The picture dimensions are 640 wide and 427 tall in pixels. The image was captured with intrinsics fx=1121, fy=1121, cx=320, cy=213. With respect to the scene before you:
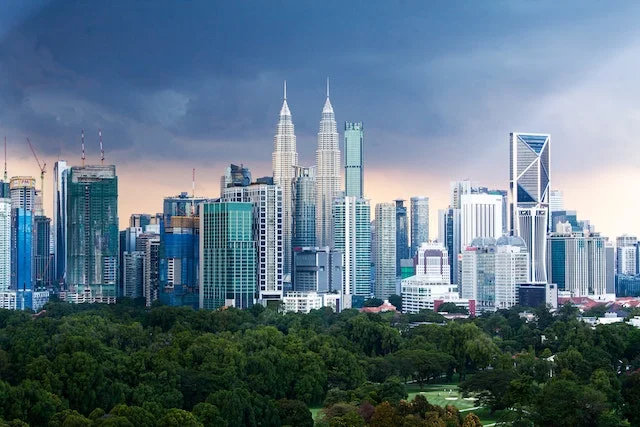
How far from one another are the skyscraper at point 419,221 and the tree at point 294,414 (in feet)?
154

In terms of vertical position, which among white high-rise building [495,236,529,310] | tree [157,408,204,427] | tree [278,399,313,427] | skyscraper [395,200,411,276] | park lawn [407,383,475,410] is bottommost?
park lawn [407,383,475,410]

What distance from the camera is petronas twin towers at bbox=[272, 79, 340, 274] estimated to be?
5331cm

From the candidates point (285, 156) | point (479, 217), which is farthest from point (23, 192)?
point (479, 217)

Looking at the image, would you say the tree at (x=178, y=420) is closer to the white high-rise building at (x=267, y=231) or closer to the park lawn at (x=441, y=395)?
the park lawn at (x=441, y=395)

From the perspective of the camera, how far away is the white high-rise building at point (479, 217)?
61062mm

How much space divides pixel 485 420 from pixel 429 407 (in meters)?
3.02

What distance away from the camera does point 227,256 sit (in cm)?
4319

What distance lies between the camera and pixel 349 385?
20656 mm

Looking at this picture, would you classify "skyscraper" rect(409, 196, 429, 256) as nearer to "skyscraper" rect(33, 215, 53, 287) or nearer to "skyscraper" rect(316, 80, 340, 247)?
"skyscraper" rect(316, 80, 340, 247)

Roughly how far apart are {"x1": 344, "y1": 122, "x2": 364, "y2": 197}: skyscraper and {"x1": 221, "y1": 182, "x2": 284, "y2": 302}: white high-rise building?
43.9 feet

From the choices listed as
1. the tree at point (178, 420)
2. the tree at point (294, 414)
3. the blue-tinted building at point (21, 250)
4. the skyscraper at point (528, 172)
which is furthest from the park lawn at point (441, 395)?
the skyscraper at point (528, 172)

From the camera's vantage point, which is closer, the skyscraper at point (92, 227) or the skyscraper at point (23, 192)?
the skyscraper at point (92, 227)

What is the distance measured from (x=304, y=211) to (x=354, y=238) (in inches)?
106

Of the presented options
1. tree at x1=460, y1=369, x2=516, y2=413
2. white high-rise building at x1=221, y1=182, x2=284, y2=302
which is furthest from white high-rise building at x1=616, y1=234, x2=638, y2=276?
tree at x1=460, y1=369, x2=516, y2=413
